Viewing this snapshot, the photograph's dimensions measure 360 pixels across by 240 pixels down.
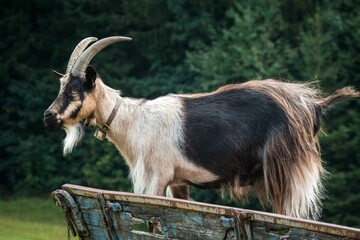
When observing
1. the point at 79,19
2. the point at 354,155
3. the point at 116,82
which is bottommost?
the point at 354,155

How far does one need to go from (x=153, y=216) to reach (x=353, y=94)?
10.5ft

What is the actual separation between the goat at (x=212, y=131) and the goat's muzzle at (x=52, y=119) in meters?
0.01

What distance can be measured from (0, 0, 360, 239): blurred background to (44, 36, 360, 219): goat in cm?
1272

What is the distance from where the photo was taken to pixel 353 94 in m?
9.09

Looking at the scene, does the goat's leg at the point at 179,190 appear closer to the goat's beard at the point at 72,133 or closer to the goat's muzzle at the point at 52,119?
the goat's beard at the point at 72,133

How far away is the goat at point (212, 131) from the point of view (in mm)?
8859

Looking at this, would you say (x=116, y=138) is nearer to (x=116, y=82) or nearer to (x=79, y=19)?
(x=116, y=82)

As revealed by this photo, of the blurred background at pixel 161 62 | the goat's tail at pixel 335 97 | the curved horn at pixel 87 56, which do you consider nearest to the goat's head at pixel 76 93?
the curved horn at pixel 87 56

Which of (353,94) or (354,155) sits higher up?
(353,94)

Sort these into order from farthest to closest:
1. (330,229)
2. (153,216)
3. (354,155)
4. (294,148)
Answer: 1. (354,155)
2. (294,148)
3. (153,216)
4. (330,229)

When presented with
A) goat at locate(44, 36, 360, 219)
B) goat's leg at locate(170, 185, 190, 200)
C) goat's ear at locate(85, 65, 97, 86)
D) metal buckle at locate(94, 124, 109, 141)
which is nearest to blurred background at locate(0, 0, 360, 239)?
goat's leg at locate(170, 185, 190, 200)

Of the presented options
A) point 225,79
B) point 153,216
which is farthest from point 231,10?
point 153,216

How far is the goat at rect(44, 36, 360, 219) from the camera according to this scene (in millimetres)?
Answer: 8859

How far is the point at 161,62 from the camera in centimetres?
2614
